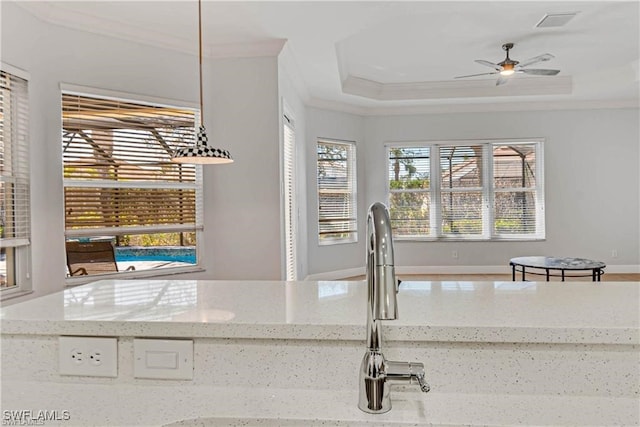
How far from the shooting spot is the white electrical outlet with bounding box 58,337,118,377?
37.1 inches

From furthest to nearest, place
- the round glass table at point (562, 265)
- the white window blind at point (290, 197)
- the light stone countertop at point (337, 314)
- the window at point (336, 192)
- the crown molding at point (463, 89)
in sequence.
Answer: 1. the window at point (336, 192)
2. the crown molding at point (463, 89)
3. the white window blind at point (290, 197)
4. the round glass table at point (562, 265)
5. the light stone countertop at point (337, 314)

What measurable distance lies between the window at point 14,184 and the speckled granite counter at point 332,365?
2.59 meters

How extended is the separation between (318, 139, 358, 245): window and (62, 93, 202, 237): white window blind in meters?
2.68

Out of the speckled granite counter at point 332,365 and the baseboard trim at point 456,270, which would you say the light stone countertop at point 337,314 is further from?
the baseboard trim at point 456,270

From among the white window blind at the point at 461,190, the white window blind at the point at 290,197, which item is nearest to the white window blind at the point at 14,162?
the white window blind at the point at 290,197

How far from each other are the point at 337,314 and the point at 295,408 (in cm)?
22

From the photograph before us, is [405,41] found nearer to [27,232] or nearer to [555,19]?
[555,19]

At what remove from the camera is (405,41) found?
4555 mm

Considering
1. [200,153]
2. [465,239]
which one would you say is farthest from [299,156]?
[200,153]

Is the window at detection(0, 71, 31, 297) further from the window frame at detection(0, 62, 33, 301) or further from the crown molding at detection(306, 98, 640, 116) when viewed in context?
the crown molding at detection(306, 98, 640, 116)

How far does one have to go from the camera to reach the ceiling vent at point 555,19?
3.80 m

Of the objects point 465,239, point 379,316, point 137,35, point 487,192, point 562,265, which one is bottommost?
point 562,265

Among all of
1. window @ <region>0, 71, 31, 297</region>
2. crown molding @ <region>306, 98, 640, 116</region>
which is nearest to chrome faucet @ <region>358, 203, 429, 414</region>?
window @ <region>0, 71, 31, 297</region>

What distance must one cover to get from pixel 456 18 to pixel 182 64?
254 centimetres
